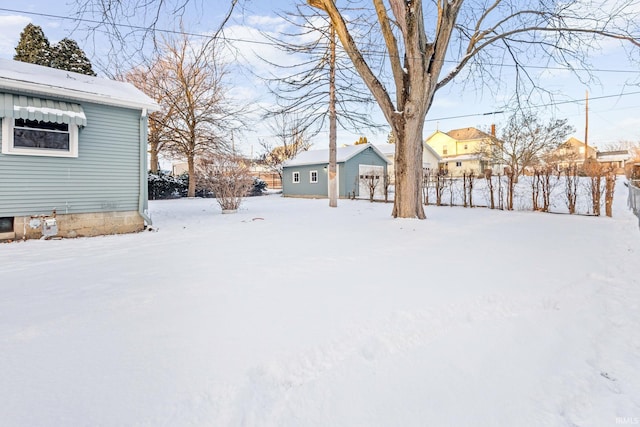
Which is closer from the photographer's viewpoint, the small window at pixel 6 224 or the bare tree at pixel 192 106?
the small window at pixel 6 224

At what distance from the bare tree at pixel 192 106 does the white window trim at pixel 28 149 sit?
13011mm

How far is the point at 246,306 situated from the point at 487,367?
1928 mm

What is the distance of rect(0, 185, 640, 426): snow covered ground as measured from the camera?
5.40ft

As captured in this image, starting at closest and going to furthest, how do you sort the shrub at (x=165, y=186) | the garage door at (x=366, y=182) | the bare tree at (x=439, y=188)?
1. the bare tree at (x=439, y=188)
2. the garage door at (x=366, y=182)
3. the shrub at (x=165, y=186)

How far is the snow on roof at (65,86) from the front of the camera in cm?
599

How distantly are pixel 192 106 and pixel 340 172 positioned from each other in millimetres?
9976

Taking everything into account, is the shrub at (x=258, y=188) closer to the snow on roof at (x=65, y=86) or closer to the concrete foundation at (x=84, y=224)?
the snow on roof at (x=65, y=86)

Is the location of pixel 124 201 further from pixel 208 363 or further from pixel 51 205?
pixel 208 363

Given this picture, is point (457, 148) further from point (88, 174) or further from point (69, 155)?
point (69, 155)

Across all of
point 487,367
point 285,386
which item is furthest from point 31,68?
point 487,367

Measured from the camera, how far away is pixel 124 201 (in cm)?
748

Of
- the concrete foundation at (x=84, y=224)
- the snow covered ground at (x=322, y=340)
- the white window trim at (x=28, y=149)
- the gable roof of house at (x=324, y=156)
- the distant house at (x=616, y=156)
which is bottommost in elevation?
the snow covered ground at (x=322, y=340)

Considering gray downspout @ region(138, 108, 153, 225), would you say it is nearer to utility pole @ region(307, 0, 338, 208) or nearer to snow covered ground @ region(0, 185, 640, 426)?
snow covered ground @ region(0, 185, 640, 426)

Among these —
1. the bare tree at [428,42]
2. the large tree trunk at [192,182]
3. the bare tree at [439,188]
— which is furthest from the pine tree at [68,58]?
the bare tree at [439,188]
